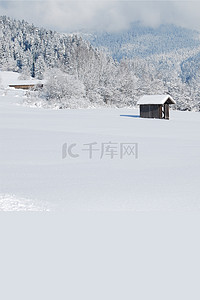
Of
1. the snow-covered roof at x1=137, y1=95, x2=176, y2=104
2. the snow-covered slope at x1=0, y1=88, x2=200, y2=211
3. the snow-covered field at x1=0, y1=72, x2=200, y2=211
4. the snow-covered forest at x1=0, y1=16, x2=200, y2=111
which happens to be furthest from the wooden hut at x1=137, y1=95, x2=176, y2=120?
the snow-covered slope at x1=0, y1=88, x2=200, y2=211

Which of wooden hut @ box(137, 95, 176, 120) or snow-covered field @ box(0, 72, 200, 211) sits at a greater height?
wooden hut @ box(137, 95, 176, 120)

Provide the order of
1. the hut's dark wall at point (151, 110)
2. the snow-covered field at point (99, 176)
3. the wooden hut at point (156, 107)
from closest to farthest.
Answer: the snow-covered field at point (99, 176), the wooden hut at point (156, 107), the hut's dark wall at point (151, 110)

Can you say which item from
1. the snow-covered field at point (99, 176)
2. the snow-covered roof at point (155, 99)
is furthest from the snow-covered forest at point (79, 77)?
the snow-covered field at point (99, 176)

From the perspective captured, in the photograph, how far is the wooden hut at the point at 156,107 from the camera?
31.1 meters

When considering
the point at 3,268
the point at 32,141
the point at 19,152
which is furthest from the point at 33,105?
the point at 3,268

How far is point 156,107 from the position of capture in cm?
3136

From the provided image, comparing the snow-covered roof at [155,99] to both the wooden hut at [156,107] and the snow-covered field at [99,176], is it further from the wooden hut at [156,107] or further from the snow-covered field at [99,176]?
the snow-covered field at [99,176]

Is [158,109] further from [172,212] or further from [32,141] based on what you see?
[172,212]

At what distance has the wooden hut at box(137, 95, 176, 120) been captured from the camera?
102 feet

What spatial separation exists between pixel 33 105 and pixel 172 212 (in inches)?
1468

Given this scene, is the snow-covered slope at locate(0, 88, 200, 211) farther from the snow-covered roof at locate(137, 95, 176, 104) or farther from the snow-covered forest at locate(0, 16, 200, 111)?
the snow-covered forest at locate(0, 16, 200, 111)

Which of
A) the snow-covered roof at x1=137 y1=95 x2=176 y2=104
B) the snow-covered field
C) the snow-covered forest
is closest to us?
the snow-covered field

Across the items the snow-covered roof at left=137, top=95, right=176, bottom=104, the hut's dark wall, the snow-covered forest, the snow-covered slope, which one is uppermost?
the snow-covered forest

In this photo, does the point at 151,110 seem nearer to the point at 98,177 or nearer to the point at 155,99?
the point at 155,99
